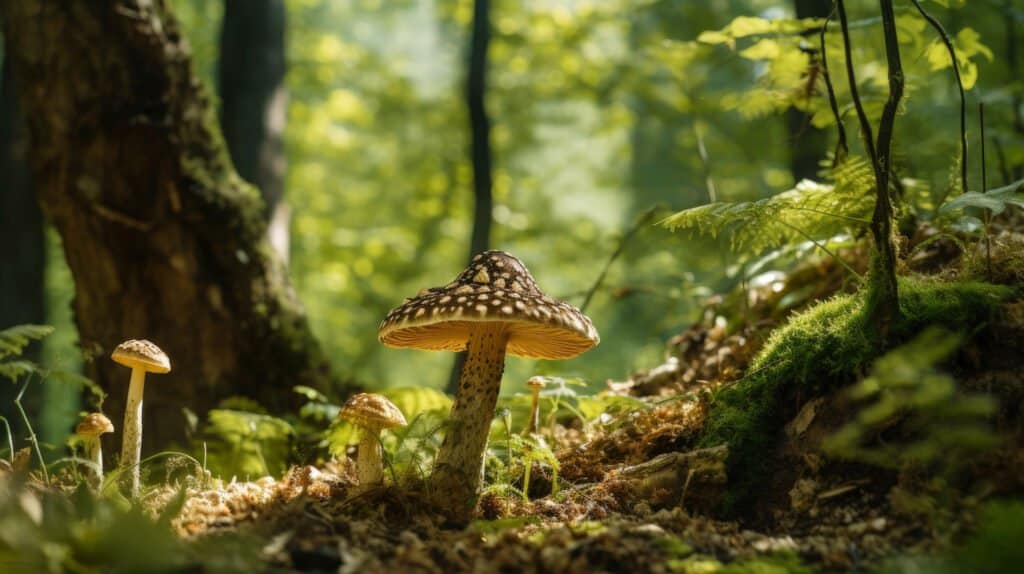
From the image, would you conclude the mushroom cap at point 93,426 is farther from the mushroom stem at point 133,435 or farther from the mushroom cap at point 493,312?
the mushroom cap at point 493,312

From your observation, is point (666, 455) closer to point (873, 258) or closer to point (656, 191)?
point (873, 258)

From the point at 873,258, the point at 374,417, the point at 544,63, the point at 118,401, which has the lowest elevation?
the point at 118,401

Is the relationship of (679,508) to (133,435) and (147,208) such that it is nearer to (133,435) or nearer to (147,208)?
(133,435)

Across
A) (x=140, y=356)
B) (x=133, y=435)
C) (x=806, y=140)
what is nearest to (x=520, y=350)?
(x=140, y=356)

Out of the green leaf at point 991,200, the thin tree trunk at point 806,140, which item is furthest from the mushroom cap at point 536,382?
the thin tree trunk at point 806,140

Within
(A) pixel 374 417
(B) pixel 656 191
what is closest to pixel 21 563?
(A) pixel 374 417

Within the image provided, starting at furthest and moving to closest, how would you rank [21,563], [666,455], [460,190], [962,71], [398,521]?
[460,190] → [962,71] → [666,455] → [398,521] → [21,563]
